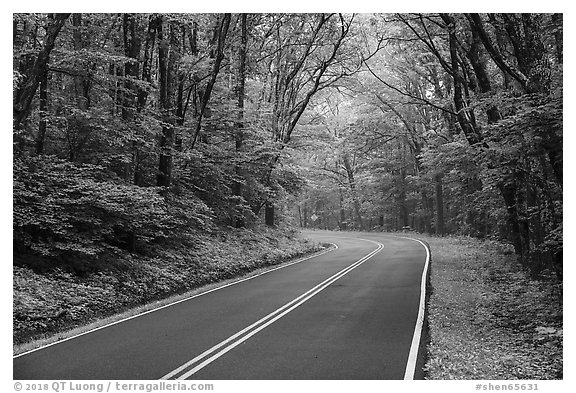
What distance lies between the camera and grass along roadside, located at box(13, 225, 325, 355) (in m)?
8.75

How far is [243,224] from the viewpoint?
23500 mm

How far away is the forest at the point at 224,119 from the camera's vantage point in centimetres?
1010

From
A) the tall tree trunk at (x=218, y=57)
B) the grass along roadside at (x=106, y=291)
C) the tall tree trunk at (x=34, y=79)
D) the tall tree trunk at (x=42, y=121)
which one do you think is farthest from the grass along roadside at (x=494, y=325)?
the tall tree trunk at (x=42, y=121)

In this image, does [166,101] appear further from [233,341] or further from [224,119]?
[233,341]

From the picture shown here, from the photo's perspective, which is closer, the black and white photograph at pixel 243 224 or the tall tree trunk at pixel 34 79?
the black and white photograph at pixel 243 224

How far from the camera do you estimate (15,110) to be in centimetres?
1057

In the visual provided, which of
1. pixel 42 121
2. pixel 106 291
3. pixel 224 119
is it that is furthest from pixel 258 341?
pixel 224 119

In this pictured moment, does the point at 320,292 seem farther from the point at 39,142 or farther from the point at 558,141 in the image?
the point at 39,142

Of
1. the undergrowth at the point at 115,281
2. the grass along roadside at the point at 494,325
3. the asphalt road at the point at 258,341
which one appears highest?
the undergrowth at the point at 115,281

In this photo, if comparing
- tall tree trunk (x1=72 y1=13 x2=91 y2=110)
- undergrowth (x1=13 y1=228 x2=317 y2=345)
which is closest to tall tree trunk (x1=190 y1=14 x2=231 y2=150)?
tall tree trunk (x1=72 y1=13 x2=91 y2=110)

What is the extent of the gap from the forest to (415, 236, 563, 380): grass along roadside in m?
1.01

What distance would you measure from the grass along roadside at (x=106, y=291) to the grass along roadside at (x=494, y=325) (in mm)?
6490

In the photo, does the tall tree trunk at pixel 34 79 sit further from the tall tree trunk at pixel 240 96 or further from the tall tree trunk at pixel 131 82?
the tall tree trunk at pixel 240 96

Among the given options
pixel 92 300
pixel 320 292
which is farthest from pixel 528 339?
pixel 92 300
